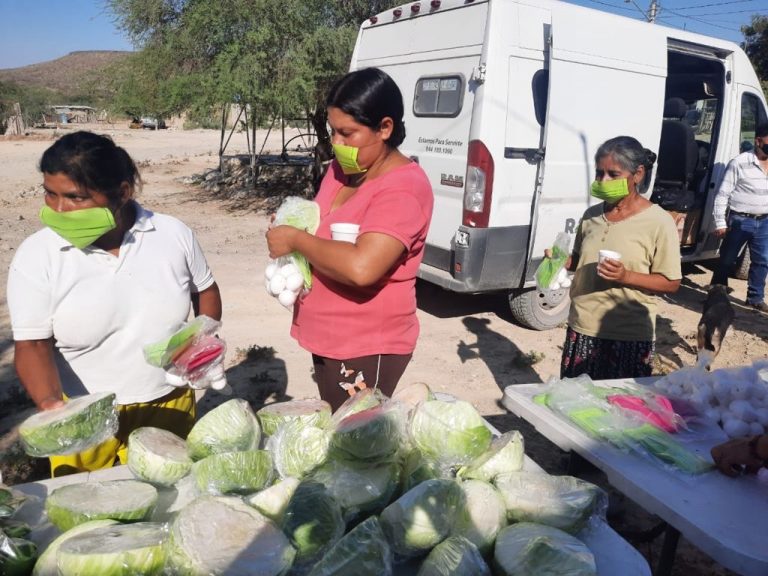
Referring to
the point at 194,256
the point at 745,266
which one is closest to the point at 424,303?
the point at 194,256

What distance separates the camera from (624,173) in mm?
2717

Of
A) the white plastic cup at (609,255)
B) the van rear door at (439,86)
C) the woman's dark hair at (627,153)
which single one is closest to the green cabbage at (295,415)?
the white plastic cup at (609,255)

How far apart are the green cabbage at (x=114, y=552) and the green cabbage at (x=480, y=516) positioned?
0.68 metres

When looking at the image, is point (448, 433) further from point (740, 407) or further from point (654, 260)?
point (654, 260)

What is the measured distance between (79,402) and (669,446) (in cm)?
193

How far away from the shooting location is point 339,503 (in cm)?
134

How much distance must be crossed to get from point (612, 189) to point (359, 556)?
2.24 m

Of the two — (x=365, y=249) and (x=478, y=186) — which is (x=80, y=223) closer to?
(x=365, y=249)

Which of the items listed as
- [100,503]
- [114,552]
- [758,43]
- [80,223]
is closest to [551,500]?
[114,552]

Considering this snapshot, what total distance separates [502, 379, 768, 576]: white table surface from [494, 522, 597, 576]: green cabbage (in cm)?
52

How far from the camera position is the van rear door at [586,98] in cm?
471

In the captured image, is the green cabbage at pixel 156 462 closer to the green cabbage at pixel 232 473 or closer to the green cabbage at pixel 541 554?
the green cabbage at pixel 232 473

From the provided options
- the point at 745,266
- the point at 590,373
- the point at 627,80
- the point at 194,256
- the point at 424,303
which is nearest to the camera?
the point at 194,256

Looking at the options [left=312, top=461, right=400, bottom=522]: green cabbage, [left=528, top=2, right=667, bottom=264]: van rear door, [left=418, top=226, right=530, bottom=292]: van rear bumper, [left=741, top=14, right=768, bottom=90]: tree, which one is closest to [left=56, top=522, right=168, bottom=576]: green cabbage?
[left=312, top=461, right=400, bottom=522]: green cabbage
